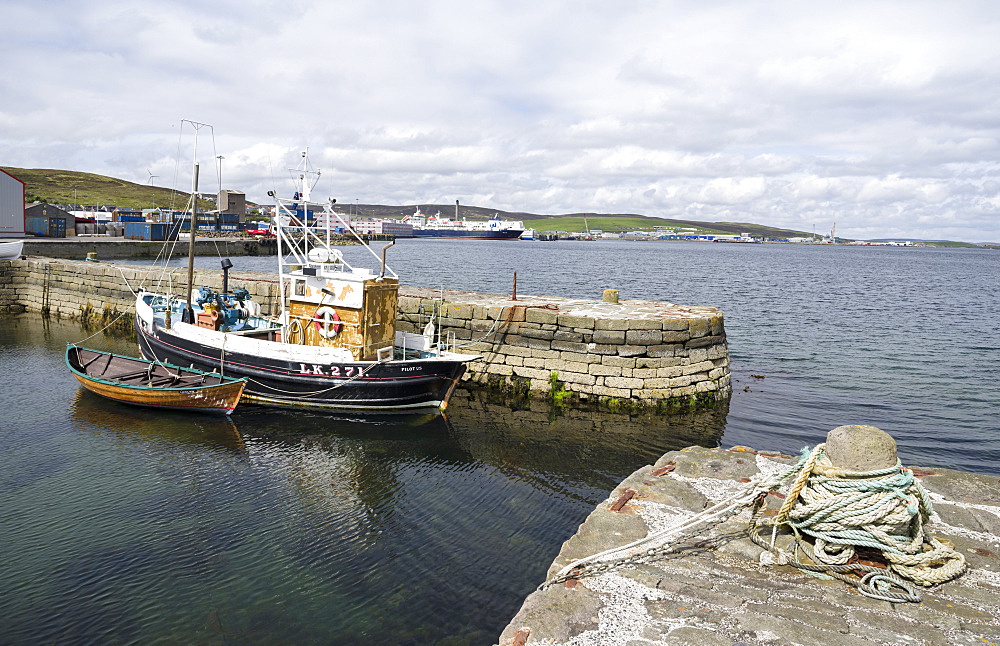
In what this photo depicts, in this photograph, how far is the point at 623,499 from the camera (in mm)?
6551

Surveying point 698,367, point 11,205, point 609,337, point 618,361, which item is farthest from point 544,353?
point 11,205

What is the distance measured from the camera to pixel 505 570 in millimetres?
8094

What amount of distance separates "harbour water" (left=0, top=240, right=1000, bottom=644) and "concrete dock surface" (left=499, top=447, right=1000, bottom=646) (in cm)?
228

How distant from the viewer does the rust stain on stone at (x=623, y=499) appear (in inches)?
252

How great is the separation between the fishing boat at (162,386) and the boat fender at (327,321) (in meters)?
2.22

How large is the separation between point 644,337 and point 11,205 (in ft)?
208

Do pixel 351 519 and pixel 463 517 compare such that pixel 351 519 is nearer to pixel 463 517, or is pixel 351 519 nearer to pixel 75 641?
pixel 463 517

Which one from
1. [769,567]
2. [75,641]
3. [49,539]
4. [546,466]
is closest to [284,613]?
[75,641]

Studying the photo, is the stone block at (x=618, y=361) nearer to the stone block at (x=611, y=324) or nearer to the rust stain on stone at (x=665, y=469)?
the stone block at (x=611, y=324)

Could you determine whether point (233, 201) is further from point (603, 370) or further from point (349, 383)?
point (603, 370)

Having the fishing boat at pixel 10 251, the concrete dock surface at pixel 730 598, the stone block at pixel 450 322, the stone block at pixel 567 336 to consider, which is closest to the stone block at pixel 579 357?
the stone block at pixel 567 336

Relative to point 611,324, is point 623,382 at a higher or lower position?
lower

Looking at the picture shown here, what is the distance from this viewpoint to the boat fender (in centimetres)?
1471

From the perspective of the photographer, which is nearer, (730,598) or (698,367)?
(730,598)
